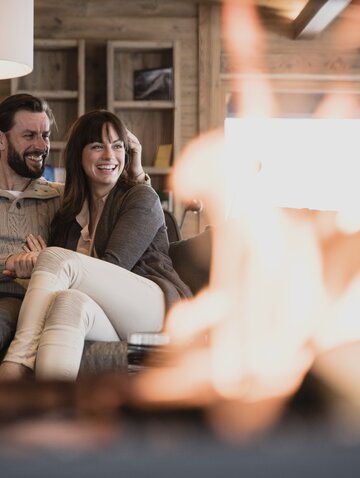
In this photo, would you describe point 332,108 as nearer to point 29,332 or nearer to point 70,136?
point 70,136

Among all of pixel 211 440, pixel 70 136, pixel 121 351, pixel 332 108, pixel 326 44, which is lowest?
pixel 121 351

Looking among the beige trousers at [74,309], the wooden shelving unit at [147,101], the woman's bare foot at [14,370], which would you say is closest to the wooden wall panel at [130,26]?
the wooden shelving unit at [147,101]

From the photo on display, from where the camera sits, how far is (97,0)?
670cm

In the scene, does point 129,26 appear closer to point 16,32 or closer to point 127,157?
point 16,32

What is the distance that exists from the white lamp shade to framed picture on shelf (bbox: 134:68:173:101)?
3548 millimetres

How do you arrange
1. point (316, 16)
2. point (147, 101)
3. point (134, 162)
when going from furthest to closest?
point (147, 101) → point (316, 16) → point (134, 162)

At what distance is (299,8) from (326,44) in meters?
0.45

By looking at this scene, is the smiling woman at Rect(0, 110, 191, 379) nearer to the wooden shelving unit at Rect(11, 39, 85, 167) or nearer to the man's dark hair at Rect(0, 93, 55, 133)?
the man's dark hair at Rect(0, 93, 55, 133)

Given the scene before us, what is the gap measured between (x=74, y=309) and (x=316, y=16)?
14.6 ft

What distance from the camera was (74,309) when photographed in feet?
7.07

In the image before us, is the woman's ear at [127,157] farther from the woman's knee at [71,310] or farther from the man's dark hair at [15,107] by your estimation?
the woman's knee at [71,310]

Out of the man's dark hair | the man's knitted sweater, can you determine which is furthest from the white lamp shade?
the man's knitted sweater

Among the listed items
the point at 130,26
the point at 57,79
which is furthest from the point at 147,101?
the point at 57,79

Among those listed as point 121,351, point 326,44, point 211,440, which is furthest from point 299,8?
point 211,440
